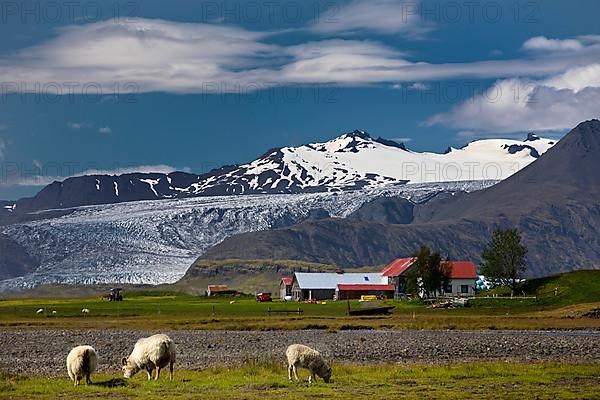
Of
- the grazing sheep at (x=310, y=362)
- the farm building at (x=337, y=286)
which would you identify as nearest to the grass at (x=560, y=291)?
the farm building at (x=337, y=286)

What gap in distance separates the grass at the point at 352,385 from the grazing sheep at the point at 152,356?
0.41m

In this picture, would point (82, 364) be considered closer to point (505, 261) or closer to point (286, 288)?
point (505, 261)

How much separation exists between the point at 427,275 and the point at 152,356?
80.5 meters

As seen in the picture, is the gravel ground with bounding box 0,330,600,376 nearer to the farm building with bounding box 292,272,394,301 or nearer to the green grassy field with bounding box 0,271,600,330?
the green grassy field with bounding box 0,271,600,330

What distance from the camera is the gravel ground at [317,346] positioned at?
128ft

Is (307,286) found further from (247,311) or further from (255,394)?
(255,394)

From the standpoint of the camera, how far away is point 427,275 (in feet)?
351

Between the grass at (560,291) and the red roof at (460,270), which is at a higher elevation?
the red roof at (460,270)

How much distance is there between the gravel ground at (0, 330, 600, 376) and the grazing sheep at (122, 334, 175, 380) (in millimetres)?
5536

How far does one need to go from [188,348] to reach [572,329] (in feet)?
94.7

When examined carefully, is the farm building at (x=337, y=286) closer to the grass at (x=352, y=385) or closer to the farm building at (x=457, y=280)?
the farm building at (x=457, y=280)

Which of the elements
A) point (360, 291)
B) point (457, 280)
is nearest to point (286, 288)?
point (360, 291)

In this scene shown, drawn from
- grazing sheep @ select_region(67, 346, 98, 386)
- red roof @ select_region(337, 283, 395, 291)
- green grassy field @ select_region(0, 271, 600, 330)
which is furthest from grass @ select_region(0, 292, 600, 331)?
grazing sheep @ select_region(67, 346, 98, 386)

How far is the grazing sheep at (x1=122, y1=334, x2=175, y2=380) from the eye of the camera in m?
28.7
